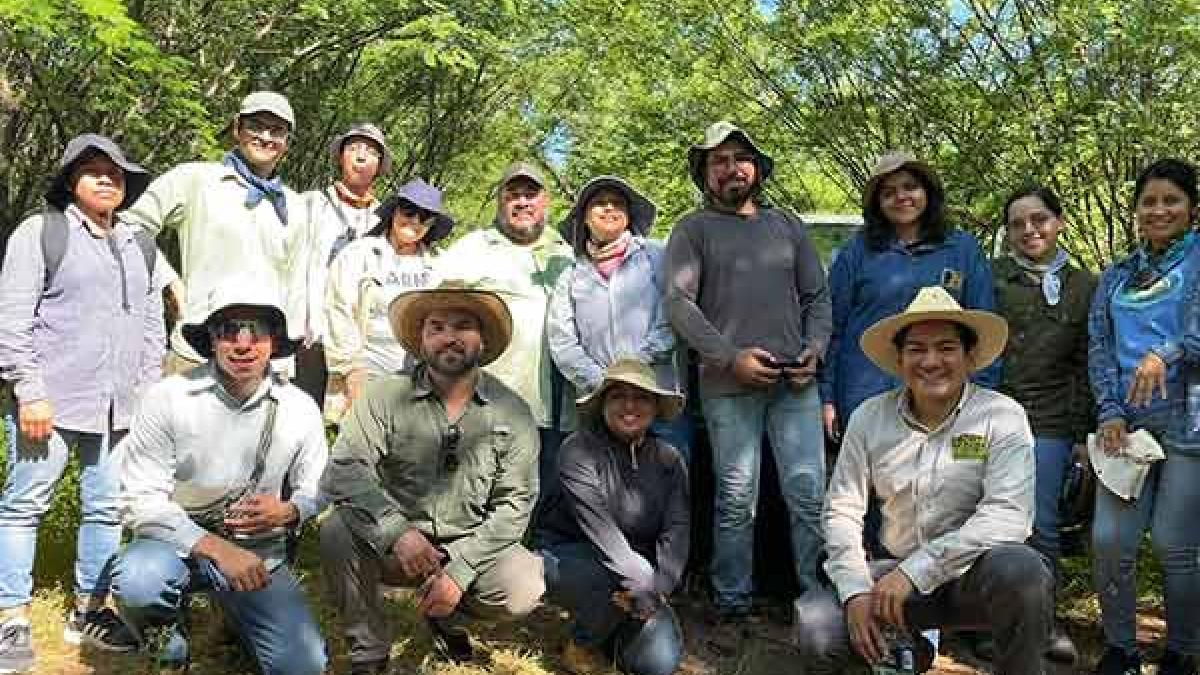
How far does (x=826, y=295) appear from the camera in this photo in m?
5.35

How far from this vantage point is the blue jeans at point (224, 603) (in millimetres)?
4125

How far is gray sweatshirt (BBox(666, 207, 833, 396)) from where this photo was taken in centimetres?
516

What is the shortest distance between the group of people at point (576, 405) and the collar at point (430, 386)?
1cm

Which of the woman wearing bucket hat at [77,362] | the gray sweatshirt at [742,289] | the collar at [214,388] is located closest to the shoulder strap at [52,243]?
the woman wearing bucket hat at [77,362]

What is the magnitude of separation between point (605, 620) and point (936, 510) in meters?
1.47

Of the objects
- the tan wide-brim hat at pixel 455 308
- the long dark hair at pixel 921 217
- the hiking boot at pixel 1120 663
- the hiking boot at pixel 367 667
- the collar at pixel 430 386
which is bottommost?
the hiking boot at pixel 367 667

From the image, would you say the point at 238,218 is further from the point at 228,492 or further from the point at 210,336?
the point at 228,492

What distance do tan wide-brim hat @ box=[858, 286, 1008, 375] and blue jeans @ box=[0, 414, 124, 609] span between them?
327 centimetres

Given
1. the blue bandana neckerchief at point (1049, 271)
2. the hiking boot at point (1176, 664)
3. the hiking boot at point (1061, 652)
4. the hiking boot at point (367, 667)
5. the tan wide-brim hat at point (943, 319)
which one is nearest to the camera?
the tan wide-brim hat at point (943, 319)

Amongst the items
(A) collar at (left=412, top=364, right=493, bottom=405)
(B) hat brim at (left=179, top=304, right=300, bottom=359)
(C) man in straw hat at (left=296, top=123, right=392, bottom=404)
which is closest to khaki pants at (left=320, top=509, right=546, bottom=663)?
(A) collar at (left=412, top=364, right=493, bottom=405)

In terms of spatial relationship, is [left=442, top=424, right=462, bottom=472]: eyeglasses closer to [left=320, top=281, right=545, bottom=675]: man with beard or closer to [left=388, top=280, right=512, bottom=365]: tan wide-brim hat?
[left=320, top=281, right=545, bottom=675]: man with beard

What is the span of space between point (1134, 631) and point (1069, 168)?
439 centimetres

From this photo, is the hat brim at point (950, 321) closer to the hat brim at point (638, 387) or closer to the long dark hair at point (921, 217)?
the hat brim at point (638, 387)

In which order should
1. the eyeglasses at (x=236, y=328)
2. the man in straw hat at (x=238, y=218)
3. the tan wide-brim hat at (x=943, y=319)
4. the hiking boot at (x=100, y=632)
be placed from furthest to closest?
the man in straw hat at (x=238, y=218)
the hiking boot at (x=100, y=632)
the eyeglasses at (x=236, y=328)
the tan wide-brim hat at (x=943, y=319)
